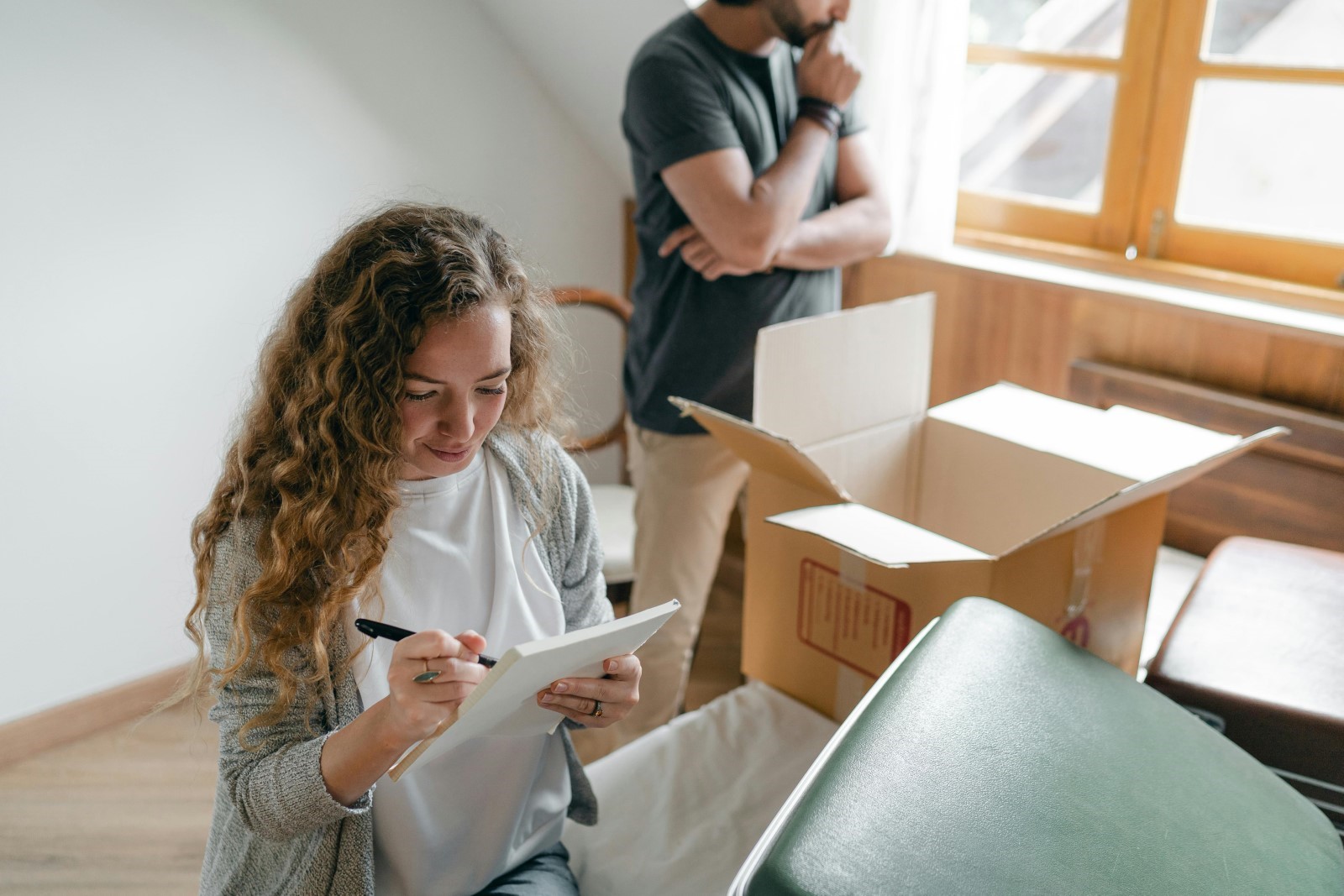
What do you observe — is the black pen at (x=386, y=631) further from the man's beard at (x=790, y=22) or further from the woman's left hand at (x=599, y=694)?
the man's beard at (x=790, y=22)

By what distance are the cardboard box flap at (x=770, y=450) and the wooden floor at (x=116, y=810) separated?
1.09 meters

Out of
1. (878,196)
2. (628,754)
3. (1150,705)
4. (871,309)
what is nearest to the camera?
(1150,705)

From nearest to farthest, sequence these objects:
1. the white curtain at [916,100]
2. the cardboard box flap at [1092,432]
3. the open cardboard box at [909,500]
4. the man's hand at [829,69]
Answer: the open cardboard box at [909,500] < the cardboard box flap at [1092,432] < the man's hand at [829,69] < the white curtain at [916,100]

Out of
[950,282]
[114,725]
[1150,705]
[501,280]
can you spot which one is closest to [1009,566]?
[1150,705]

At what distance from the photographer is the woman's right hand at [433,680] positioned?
0.86 m

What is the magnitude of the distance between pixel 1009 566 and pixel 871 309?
0.45 m

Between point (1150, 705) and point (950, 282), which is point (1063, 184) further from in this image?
point (1150, 705)

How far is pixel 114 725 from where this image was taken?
7.34 ft

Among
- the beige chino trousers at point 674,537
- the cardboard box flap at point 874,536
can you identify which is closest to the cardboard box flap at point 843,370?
the cardboard box flap at point 874,536

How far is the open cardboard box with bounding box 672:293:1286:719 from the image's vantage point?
121cm

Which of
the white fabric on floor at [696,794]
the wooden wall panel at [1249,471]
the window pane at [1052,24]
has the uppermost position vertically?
the window pane at [1052,24]

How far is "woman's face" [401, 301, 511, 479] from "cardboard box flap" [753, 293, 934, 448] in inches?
16.2

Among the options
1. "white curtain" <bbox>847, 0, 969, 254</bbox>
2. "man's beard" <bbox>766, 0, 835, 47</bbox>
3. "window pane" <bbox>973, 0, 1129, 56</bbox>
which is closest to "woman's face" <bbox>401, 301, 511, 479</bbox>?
"man's beard" <bbox>766, 0, 835, 47</bbox>

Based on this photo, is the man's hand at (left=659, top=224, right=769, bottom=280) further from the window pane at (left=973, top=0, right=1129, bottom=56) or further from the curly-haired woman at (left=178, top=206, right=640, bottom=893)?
the window pane at (left=973, top=0, right=1129, bottom=56)
